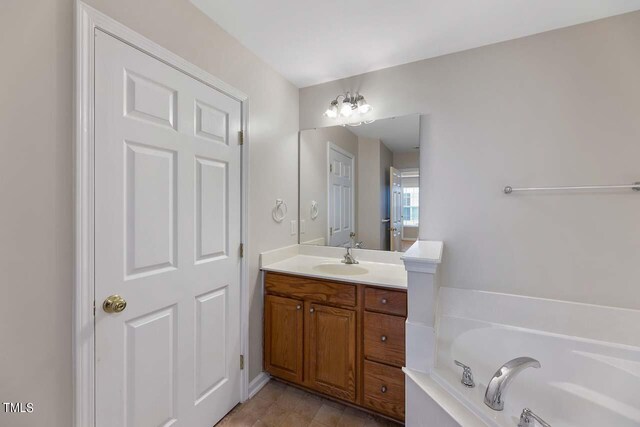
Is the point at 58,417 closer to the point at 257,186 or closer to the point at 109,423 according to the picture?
the point at 109,423

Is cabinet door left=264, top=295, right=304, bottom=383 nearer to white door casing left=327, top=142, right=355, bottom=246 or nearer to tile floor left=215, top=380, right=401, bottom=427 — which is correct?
tile floor left=215, top=380, right=401, bottom=427

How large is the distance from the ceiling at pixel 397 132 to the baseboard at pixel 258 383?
2.03m

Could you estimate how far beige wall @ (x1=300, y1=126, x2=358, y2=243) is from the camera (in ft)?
7.87

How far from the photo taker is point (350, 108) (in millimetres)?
2189

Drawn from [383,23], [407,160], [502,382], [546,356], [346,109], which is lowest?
[546,356]

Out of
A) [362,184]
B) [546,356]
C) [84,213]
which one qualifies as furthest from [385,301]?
[84,213]

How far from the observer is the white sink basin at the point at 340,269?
2.08 meters

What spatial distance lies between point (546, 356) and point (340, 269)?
134 centimetres

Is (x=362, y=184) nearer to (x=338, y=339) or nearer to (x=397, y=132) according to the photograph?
(x=397, y=132)

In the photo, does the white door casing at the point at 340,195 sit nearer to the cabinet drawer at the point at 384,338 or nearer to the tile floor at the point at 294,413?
the cabinet drawer at the point at 384,338

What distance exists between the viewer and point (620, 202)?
5.00 feet

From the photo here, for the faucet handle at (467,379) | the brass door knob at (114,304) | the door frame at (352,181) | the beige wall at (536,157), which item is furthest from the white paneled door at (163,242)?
the beige wall at (536,157)

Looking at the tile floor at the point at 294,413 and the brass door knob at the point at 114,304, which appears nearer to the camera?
the brass door knob at the point at 114,304

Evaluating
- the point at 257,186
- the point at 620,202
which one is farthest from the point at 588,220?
the point at 257,186
